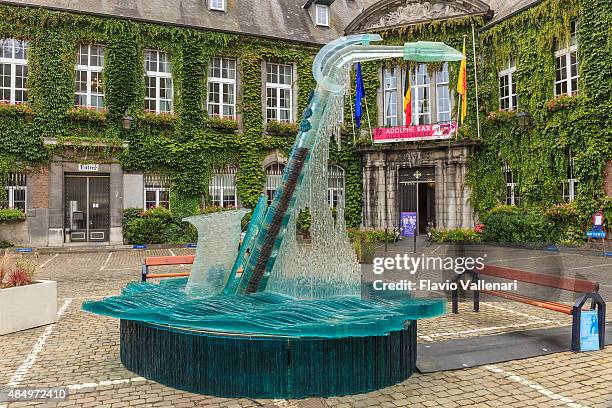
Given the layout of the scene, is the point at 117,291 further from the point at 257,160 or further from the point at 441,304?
the point at 257,160

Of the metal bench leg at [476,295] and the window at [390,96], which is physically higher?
the window at [390,96]

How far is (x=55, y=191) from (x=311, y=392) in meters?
17.3

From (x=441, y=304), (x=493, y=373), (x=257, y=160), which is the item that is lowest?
(x=493, y=373)

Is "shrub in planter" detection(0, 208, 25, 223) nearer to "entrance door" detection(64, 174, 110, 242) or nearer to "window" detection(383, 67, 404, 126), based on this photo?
"entrance door" detection(64, 174, 110, 242)

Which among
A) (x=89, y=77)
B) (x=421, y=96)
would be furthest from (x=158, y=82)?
(x=421, y=96)

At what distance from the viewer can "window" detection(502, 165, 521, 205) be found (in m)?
19.6

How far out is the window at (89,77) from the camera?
1958 centimetres

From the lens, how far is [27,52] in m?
18.9

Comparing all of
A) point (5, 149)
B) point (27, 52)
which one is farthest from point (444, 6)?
point (5, 149)

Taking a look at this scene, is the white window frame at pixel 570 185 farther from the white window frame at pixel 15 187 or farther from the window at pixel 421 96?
the white window frame at pixel 15 187

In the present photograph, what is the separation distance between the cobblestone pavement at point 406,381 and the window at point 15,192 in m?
12.0

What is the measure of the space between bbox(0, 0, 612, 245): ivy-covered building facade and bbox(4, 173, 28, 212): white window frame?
5 centimetres

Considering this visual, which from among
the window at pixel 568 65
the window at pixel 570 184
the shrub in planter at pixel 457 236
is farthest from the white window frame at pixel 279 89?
the window at pixel 570 184

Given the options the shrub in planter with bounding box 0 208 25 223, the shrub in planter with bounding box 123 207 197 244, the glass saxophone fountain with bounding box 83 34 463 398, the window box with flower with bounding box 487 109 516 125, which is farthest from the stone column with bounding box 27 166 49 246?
the window box with flower with bounding box 487 109 516 125
